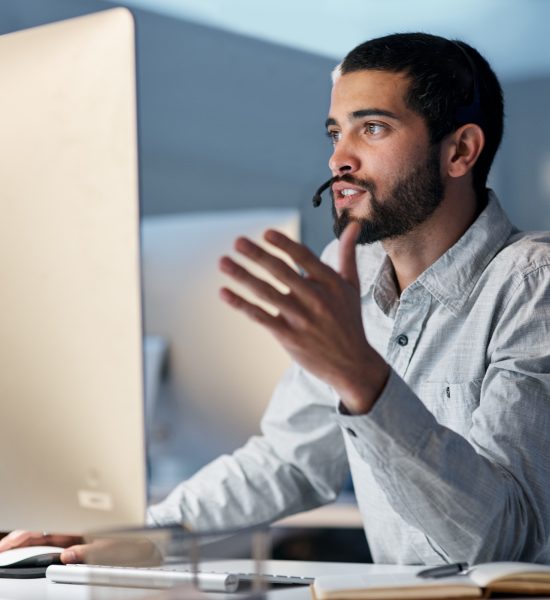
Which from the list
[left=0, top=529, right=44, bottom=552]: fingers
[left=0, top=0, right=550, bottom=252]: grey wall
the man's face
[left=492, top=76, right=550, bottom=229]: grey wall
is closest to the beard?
the man's face

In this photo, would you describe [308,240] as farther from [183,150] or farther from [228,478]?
[228,478]

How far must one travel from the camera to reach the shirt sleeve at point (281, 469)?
1.67 metres

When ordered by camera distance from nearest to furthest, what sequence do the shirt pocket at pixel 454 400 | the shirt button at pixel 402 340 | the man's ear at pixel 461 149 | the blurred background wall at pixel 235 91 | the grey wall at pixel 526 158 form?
the shirt pocket at pixel 454 400
the shirt button at pixel 402 340
the man's ear at pixel 461 149
the grey wall at pixel 526 158
the blurred background wall at pixel 235 91

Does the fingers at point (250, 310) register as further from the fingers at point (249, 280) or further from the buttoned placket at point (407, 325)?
the buttoned placket at point (407, 325)

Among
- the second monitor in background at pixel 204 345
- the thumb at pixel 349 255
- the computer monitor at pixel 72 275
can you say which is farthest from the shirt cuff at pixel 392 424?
the second monitor in background at pixel 204 345

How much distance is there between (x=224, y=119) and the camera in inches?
170

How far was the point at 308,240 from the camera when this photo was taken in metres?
3.97

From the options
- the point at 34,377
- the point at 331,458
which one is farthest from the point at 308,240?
the point at 34,377

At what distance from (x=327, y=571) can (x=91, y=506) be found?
0.45m

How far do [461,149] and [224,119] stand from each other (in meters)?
2.68

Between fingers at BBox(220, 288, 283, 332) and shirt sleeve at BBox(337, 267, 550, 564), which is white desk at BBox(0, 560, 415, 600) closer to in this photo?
shirt sleeve at BBox(337, 267, 550, 564)

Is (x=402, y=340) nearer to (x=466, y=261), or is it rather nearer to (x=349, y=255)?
(x=466, y=261)

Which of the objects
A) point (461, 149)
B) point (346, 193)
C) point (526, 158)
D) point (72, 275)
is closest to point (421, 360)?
point (346, 193)

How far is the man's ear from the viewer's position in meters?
1.72
